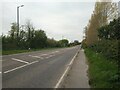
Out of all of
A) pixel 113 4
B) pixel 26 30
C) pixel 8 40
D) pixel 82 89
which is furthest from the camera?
pixel 26 30

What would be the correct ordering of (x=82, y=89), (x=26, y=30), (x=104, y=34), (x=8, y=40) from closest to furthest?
1. (x=82, y=89)
2. (x=104, y=34)
3. (x=8, y=40)
4. (x=26, y=30)

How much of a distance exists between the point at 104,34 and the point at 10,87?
2614 cm

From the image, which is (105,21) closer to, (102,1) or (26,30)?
(102,1)

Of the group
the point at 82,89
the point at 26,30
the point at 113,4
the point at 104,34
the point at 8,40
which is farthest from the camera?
the point at 26,30

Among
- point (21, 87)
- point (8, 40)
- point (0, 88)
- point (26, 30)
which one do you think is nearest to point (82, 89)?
point (21, 87)

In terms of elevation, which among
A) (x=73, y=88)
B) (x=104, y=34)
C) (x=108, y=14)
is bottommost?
(x=73, y=88)

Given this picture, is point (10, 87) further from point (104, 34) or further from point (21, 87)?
point (104, 34)

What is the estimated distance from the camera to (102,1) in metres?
43.4

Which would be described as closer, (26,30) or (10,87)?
(10,87)

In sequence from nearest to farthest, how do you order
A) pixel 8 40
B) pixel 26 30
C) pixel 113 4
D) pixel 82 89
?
1. pixel 82 89
2. pixel 113 4
3. pixel 8 40
4. pixel 26 30

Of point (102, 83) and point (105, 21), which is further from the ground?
point (105, 21)

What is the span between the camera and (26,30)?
277 ft

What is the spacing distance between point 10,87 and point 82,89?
2663mm

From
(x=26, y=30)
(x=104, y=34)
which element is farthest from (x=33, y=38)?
(x=104, y=34)
